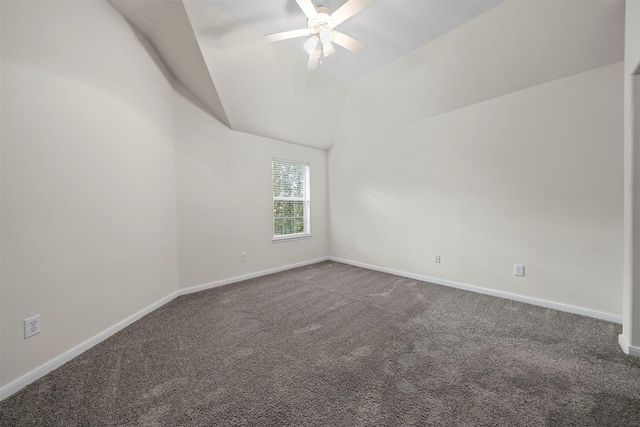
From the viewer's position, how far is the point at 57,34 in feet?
5.41

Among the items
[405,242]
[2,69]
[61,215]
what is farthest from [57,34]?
[405,242]

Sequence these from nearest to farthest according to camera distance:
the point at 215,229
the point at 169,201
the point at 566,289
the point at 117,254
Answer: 1. the point at 117,254
2. the point at 566,289
3. the point at 169,201
4. the point at 215,229

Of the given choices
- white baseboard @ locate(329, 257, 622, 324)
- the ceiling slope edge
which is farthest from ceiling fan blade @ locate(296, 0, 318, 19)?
white baseboard @ locate(329, 257, 622, 324)

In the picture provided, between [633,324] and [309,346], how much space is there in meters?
2.33

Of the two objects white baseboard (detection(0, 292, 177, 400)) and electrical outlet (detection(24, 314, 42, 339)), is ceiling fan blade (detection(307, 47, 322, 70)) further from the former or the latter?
white baseboard (detection(0, 292, 177, 400))

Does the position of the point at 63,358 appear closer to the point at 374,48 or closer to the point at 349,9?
the point at 349,9

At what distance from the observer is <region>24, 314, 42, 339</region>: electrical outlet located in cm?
148

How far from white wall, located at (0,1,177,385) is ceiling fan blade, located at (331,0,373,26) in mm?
1934

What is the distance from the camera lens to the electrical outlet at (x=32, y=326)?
4.85ft

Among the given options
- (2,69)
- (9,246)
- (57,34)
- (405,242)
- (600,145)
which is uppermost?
(57,34)

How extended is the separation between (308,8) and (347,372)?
8.70 ft

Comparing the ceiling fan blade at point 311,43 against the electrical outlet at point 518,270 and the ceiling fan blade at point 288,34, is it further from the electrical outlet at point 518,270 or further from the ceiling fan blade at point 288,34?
the electrical outlet at point 518,270

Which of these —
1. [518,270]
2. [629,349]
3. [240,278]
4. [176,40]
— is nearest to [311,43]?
[176,40]

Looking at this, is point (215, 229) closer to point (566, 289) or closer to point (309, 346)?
point (309, 346)
